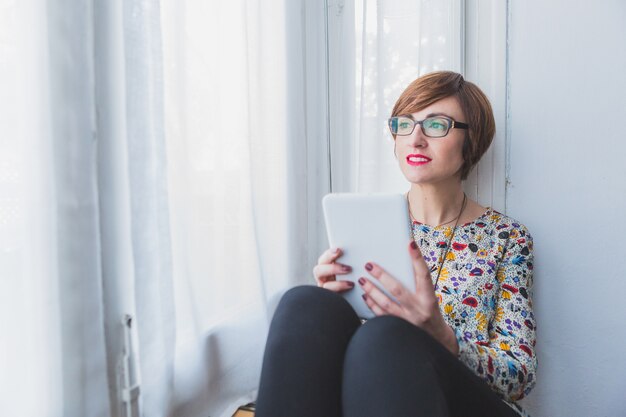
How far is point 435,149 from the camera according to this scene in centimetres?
96

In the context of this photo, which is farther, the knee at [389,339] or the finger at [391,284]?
the finger at [391,284]

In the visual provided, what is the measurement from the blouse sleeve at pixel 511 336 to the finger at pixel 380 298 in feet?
0.43

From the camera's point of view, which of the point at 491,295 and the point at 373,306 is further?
the point at 491,295

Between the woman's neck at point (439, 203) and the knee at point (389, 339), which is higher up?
the woman's neck at point (439, 203)

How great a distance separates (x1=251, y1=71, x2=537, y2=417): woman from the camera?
1.98 feet

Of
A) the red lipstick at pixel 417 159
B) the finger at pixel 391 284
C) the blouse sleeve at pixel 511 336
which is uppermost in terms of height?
the red lipstick at pixel 417 159

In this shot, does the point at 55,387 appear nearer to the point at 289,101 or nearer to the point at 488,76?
the point at 289,101

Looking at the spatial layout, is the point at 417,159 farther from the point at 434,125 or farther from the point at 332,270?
the point at 332,270

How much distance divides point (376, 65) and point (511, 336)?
0.79m

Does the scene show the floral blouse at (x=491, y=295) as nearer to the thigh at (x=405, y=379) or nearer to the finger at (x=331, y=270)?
the thigh at (x=405, y=379)

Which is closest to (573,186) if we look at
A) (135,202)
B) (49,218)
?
(135,202)

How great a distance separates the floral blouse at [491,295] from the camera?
2.53ft

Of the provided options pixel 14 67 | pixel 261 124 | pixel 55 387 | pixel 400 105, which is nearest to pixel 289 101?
pixel 261 124

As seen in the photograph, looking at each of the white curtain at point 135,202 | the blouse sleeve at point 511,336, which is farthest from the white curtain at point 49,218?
the blouse sleeve at point 511,336
